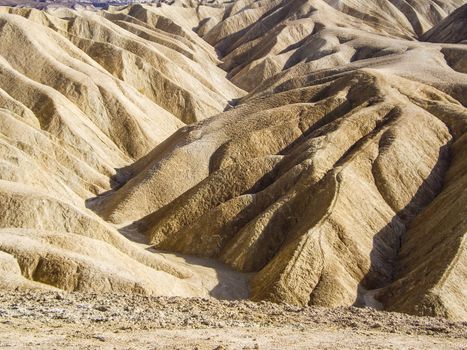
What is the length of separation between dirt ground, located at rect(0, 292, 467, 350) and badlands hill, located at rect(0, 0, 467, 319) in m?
6.82

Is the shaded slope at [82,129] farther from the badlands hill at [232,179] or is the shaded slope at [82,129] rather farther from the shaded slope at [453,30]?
the shaded slope at [453,30]

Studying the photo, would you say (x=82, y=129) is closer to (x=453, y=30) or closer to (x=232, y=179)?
(x=232, y=179)

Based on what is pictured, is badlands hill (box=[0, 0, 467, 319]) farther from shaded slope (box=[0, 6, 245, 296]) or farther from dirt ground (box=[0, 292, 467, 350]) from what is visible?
dirt ground (box=[0, 292, 467, 350])

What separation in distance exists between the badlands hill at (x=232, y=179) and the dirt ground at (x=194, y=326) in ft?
22.4

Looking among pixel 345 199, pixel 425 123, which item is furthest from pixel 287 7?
pixel 345 199

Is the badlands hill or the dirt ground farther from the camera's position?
the badlands hill

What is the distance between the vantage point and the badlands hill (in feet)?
89.2

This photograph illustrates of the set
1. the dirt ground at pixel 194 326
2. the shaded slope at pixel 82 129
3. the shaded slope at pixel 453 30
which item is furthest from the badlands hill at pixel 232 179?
the shaded slope at pixel 453 30

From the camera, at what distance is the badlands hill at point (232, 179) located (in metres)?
27.2

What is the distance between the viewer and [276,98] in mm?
52031

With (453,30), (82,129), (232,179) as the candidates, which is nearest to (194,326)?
(232,179)

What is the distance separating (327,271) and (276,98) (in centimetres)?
2569

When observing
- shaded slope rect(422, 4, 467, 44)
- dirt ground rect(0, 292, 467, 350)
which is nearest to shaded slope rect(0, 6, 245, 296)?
dirt ground rect(0, 292, 467, 350)

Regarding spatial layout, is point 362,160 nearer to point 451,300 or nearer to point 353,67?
point 451,300
